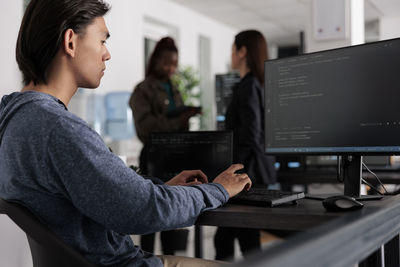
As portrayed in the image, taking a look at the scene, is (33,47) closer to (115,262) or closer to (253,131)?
(115,262)

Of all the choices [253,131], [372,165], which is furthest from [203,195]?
[372,165]

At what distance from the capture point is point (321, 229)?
0.51 metres

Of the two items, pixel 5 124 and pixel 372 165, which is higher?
pixel 5 124

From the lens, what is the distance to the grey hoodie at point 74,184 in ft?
3.02

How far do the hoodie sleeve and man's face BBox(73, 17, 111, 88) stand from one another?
0.77ft

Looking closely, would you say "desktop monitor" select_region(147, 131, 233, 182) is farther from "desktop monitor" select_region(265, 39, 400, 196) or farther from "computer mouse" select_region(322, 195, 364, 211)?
"computer mouse" select_region(322, 195, 364, 211)

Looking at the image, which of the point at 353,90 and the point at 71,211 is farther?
the point at 353,90

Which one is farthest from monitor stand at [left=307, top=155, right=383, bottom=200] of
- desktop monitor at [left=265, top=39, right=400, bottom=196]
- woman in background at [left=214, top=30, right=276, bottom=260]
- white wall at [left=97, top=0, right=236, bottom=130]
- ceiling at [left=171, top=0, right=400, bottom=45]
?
ceiling at [left=171, top=0, right=400, bottom=45]

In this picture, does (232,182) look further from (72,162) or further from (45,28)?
(45,28)

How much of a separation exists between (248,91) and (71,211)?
64.4 inches

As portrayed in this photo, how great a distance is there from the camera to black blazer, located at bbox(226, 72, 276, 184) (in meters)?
2.47

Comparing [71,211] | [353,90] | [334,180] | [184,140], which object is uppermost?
[353,90]

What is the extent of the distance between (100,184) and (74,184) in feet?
0.17

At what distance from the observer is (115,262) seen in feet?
3.47
